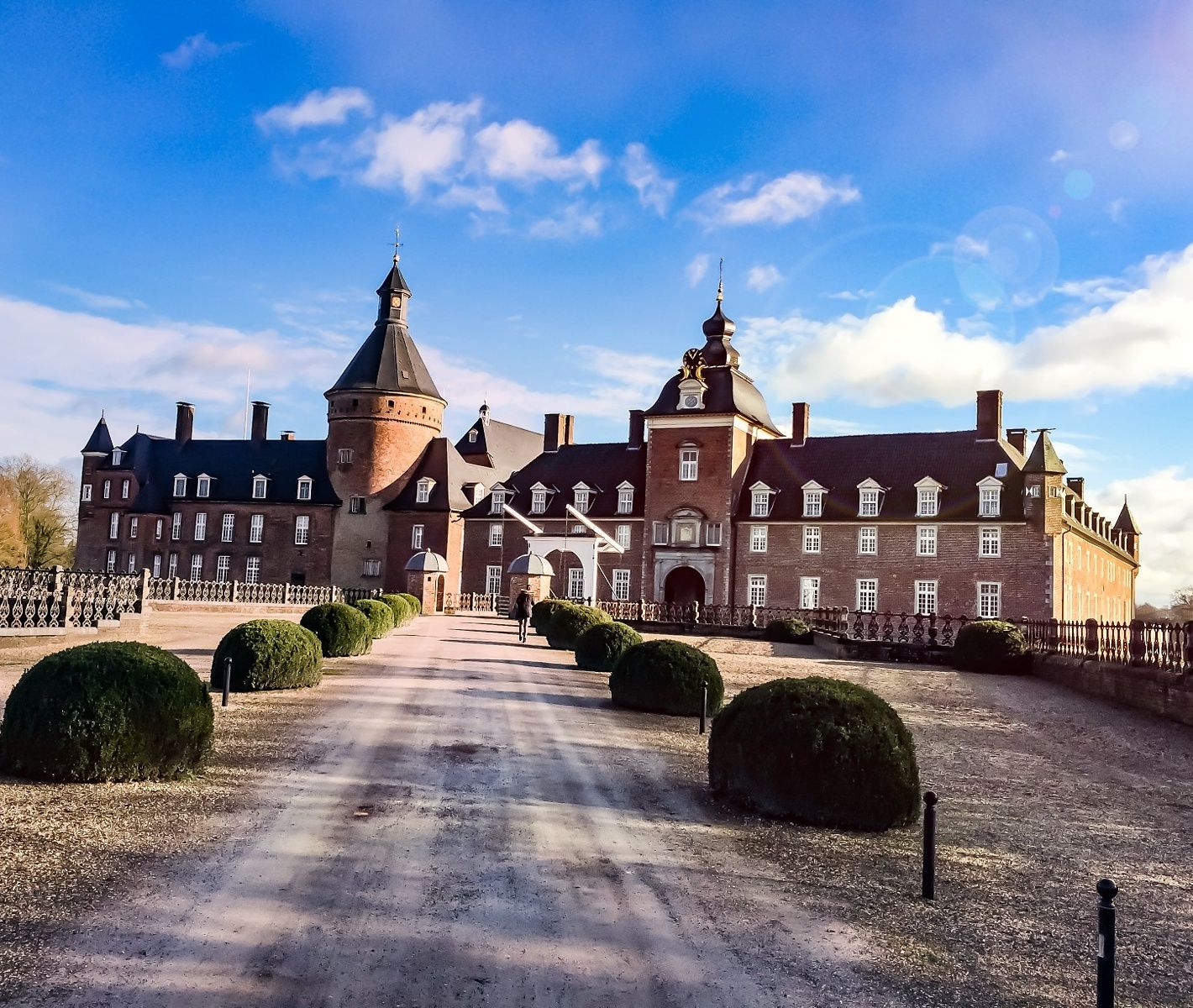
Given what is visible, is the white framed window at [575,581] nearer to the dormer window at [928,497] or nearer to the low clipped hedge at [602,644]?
the dormer window at [928,497]

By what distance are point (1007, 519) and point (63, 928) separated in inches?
1705

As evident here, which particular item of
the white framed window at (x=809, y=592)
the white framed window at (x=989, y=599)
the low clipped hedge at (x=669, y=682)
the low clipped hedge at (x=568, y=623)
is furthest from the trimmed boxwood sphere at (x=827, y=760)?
the white framed window at (x=809, y=592)

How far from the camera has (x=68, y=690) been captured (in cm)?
869

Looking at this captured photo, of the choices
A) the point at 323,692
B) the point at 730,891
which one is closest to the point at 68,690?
the point at 730,891

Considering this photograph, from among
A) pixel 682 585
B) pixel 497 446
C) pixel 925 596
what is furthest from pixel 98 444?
pixel 925 596

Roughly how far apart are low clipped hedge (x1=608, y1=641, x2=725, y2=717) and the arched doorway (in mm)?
34726

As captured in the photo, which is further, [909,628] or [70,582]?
[909,628]

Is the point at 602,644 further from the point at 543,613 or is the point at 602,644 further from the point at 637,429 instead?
the point at 637,429

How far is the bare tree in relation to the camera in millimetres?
63281

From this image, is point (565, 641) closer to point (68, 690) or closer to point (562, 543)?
point (68, 690)

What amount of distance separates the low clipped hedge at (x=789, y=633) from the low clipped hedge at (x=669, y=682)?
23236mm

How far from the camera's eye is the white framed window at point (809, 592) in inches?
1839

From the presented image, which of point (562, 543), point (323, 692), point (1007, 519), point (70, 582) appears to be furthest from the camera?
point (562, 543)

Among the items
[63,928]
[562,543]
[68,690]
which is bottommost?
[63,928]
